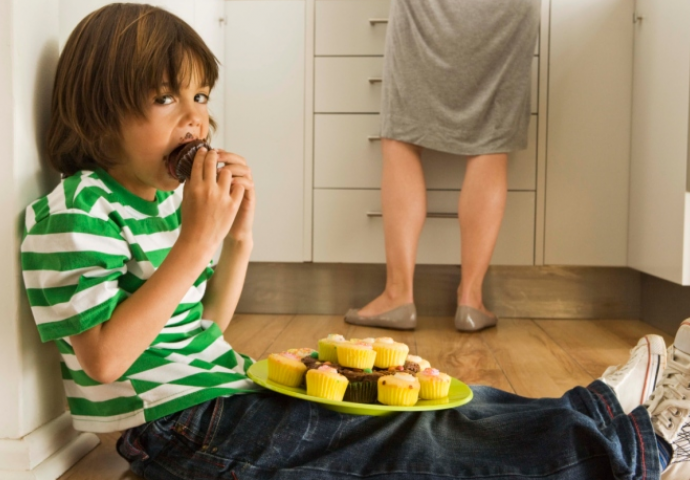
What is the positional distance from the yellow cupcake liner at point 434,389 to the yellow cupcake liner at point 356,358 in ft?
0.25

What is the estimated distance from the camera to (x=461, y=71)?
2.06 m

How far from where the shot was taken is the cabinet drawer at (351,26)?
7.49 ft

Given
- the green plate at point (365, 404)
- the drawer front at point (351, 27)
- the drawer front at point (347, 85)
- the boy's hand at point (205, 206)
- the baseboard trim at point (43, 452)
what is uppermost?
the drawer front at point (351, 27)

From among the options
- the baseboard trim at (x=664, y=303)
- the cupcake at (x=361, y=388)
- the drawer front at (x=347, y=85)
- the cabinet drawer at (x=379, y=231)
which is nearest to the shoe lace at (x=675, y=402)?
the cupcake at (x=361, y=388)

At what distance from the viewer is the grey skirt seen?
80.6 inches

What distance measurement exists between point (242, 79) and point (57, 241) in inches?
60.3

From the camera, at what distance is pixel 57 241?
2.83 feet

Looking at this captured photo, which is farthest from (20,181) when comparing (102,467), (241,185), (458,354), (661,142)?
(661,142)

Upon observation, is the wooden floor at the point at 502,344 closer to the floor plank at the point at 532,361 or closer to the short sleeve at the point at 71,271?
the floor plank at the point at 532,361

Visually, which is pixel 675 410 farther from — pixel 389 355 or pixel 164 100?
pixel 164 100

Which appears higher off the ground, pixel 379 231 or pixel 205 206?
pixel 205 206

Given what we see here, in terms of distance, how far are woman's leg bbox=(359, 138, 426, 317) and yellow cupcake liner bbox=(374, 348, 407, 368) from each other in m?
1.04

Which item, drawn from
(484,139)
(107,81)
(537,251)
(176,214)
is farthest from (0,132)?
(537,251)

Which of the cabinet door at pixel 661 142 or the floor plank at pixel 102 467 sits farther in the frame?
the cabinet door at pixel 661 142
